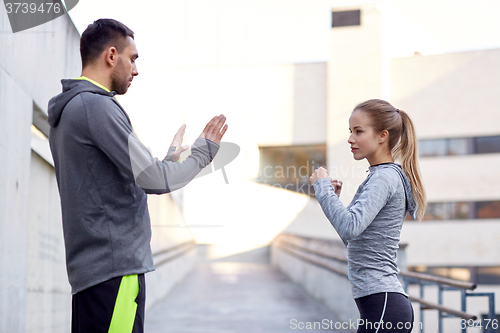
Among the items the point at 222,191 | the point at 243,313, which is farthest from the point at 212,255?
the point at 243,313

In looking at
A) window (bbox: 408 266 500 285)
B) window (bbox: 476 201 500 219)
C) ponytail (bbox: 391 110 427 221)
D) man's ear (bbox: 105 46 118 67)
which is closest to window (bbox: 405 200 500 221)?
window (bbox: 476 201 500 219)

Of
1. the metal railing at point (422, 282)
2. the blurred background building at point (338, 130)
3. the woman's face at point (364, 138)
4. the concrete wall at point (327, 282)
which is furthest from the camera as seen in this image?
the blurred background building at point (338, 130)

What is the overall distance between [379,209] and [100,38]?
48.9 inches

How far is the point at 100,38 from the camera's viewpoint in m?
1.87

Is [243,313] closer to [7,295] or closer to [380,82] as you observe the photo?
[7,295]

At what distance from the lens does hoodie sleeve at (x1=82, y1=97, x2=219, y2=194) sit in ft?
5.47

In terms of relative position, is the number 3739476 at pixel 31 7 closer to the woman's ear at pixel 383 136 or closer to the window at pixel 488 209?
the woman's ear at pixel 383 136

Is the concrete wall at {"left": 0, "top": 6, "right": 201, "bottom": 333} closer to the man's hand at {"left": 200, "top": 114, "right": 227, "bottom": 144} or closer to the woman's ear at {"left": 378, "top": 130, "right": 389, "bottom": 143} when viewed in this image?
the man's hand at {"left": 200, "top": 114, "right": 227, "bottom": 144}

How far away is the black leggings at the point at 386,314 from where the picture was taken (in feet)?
5.89

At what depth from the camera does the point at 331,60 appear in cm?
2236

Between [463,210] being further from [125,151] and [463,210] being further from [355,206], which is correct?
[125,151]

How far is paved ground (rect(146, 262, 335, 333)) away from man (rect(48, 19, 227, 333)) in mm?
4656
